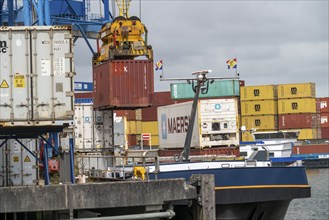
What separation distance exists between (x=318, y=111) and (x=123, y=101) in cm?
6427

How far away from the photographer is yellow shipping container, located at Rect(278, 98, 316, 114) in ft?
287

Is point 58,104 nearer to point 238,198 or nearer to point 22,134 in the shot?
point 22,134

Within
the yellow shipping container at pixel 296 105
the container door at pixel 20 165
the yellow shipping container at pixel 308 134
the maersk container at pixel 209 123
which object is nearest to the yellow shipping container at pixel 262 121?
the yellow shipping container at pixel 296 105

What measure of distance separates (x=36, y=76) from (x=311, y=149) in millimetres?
80405

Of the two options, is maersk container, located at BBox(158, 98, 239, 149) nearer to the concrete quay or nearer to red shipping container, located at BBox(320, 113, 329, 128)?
the concrete quay

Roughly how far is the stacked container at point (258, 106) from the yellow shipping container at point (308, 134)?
4139mm

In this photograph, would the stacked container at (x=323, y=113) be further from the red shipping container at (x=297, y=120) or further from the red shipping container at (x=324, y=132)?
the red shipping container at (x=297, y=120)

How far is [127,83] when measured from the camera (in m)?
29.3

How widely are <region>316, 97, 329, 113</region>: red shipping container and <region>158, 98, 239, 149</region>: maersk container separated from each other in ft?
191

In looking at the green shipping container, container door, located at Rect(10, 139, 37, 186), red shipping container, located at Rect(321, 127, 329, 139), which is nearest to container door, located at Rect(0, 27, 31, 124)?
container door, located at Rect(10, 139, 37, 186)

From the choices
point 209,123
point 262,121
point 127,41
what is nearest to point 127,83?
point 127,41

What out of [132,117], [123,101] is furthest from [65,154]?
[132,117]

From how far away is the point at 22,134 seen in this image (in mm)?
18281

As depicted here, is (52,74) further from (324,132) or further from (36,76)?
(324,132)
